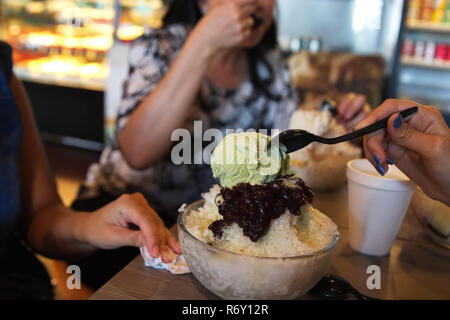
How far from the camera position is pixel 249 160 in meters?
0.60

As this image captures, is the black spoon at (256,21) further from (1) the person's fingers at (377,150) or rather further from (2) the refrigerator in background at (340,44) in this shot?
(2) the refrigerator in background at (340,44)

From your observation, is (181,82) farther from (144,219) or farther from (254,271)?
(254,271)

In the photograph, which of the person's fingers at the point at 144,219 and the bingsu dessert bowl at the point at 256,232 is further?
the person's fingers at the point at 144,219

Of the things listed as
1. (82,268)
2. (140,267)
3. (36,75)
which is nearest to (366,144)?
(140,267)

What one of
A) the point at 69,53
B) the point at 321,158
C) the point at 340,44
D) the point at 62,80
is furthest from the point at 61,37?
the point at 321,158

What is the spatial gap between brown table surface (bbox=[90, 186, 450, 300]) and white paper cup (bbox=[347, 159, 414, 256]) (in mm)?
18

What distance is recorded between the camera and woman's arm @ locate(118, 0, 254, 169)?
1.24 metres

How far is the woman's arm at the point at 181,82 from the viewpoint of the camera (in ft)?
4.06

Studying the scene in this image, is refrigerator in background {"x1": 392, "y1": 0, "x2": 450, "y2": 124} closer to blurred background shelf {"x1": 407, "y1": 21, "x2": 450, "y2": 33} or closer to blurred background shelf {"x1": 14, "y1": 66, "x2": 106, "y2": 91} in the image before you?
blurred background shelf {"x1": 407, "y1": 21, "x2": 450, "y2": 33}

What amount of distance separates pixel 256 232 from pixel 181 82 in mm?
810

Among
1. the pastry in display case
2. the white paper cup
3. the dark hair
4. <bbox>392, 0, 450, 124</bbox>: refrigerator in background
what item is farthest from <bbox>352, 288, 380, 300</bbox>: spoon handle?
the pastry in display case

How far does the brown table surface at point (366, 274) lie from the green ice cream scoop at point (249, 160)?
3.9 inches

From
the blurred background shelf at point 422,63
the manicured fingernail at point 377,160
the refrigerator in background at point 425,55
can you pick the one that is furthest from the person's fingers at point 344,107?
the blurred background shelf at point 422,63

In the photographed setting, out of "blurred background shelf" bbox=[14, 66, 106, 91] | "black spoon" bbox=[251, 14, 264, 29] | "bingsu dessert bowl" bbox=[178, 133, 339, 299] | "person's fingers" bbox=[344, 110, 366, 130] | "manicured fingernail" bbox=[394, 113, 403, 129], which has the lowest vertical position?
"blurred background shelf" bbox=[14, 66, 106, 91]
